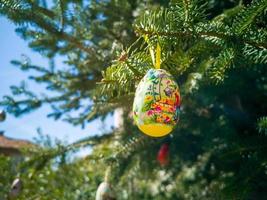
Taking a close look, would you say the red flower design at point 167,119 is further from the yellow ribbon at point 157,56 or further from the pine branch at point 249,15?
the pine branch at point 249,15

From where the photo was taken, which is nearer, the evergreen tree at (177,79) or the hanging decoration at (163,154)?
the evergreen tree at (177,79)

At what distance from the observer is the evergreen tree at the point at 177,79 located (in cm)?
145

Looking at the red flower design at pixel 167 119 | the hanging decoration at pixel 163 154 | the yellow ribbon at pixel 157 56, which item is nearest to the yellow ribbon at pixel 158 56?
the yellow ribbon at pixel 157 56

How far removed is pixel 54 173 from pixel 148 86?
3284mm

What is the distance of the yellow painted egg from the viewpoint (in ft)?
4.35

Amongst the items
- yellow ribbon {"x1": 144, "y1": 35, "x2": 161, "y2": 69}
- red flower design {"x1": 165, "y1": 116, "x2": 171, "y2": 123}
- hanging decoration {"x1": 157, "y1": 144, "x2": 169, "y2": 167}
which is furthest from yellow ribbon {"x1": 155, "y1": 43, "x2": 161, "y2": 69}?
hanging decoration {"x1": 157, "y1": 144, "x2": 169, "y2": 167}

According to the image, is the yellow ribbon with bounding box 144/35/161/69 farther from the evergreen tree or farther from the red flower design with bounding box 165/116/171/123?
the red flower design with bounding box 165/116/171/123

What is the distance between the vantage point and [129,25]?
2.91 meters

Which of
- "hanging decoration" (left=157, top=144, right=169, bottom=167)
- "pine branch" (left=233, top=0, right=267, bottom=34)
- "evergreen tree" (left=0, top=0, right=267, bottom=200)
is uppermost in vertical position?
"pine branch" (left=233, top=0, right=267, bottom=34)

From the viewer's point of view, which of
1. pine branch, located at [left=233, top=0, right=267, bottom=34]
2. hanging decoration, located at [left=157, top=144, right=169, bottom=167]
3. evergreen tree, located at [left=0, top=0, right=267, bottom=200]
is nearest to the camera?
pine branch, located at [left=233, top=0, right=267, bottom=34]

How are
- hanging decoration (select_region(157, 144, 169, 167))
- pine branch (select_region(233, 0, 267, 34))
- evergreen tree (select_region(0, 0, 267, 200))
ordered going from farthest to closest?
1. hanging decoration (select_region(157, 144, 169, 167))
2. evergreen tree (select_region(0, 0, 267, 200))
3. pine branch (select_region(233, 0, 267, 34))

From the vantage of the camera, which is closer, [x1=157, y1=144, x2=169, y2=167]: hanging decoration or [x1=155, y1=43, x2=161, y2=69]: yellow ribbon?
[x1=155, y1=43, x2=161, y2=69]: yellow ribbon

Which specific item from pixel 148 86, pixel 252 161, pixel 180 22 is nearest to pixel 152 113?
pixel 148 86

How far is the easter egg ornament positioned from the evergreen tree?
6.8 inches
